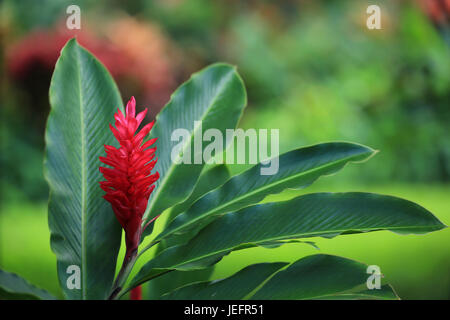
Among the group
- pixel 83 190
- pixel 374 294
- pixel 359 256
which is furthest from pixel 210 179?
pixel 359 256

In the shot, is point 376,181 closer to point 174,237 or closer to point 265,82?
point 265,82

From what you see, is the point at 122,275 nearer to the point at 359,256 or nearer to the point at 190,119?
the point at 190,119

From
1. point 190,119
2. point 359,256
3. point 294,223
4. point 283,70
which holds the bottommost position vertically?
point 359,256

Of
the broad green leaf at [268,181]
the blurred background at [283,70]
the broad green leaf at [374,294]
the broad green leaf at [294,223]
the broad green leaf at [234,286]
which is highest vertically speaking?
the blurred background at [283,70]

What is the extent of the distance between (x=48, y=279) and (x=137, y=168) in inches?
33.9

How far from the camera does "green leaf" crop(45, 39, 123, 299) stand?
0.71 m

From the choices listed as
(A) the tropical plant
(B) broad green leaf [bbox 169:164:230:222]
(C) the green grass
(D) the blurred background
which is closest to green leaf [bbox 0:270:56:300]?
(A) the tropical plant

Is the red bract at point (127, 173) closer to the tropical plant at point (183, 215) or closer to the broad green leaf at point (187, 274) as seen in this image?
the tropical plant at point (183, 215)

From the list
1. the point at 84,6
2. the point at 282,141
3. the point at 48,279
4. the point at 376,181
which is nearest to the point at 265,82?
the point at 282,141

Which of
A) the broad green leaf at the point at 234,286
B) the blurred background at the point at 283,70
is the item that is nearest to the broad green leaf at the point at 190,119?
the broad green leaf at the point at 234,286

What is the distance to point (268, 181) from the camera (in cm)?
71

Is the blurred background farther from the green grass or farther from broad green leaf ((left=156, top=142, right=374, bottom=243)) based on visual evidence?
broad green leaf ((left=156, top=142, right=374, bottom=243))

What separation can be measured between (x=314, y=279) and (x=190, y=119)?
33 centimetres

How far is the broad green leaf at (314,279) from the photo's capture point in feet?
2.25
